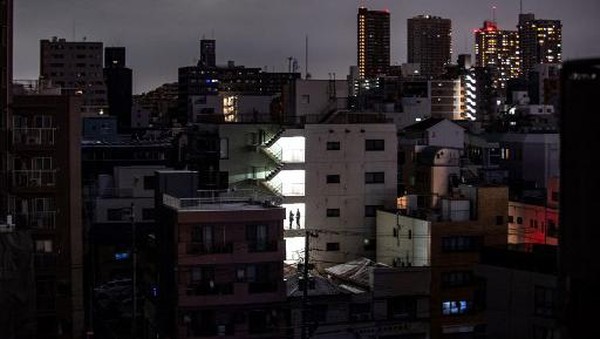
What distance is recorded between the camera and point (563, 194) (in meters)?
5.32

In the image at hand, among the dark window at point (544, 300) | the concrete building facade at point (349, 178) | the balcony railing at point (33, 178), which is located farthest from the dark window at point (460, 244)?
the balcony railing at point (33, 178)

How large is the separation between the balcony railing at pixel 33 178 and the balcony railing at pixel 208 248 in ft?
17.7

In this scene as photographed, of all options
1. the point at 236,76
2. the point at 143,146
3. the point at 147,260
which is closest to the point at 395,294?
the point at 147,260

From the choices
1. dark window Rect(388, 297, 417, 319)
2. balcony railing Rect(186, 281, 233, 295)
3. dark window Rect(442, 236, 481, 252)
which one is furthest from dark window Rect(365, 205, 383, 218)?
balcony railing Rect(186, 281, 233, 295)

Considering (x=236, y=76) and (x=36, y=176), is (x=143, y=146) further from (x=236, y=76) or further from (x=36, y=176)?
(x=236, y=76)

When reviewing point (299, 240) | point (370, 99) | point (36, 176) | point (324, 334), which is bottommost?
point (324, 334)

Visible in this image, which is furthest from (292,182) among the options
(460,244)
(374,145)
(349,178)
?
(460,244)

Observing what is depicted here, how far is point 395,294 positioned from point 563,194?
2268 cm

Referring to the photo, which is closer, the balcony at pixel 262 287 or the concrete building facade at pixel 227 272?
the concrete building facade at pixel 227 272

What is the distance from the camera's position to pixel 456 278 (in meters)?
28.8

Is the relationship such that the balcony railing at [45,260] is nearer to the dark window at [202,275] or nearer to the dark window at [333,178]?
the dark window at [202,275]

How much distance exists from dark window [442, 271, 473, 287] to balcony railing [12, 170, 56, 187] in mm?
13394

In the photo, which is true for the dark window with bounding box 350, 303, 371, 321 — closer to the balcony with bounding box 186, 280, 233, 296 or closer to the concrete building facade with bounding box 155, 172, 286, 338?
the concrete building facade with bounding box 155, 172, 286, 338

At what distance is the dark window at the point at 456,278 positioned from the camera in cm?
2859
